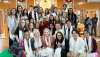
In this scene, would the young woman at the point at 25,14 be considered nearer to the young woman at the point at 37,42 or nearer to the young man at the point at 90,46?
the young woman at the point at 37,42

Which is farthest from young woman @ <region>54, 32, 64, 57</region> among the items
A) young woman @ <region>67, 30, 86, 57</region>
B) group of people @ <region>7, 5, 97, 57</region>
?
young woman @ <region>67, 30, 86, 57</region>

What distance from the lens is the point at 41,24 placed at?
10.5ft

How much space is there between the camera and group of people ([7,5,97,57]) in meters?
2.88

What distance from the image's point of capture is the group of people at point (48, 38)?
113 inches

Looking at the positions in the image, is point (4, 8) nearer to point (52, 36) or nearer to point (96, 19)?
point (52, 36)

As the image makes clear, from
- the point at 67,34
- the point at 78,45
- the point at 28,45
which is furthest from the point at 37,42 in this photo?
the point at 78,45

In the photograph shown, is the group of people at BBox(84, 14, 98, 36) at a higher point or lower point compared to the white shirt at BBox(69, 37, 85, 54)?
higher

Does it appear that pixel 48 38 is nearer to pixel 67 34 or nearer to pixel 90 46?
pixel 67 34

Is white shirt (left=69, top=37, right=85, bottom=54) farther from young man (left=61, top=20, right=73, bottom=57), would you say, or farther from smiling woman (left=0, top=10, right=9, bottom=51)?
smiling woman (left=0, top=10, right=9, bottom=51)

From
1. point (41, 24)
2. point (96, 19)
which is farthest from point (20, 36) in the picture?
point (96, 19)

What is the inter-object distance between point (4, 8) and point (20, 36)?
0.78 m

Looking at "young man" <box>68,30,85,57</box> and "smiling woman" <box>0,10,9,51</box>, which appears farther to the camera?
"smiling woman" <box>0,10,9,51</box>

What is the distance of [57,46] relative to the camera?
289 cm

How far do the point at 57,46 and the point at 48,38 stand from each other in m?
0.15
